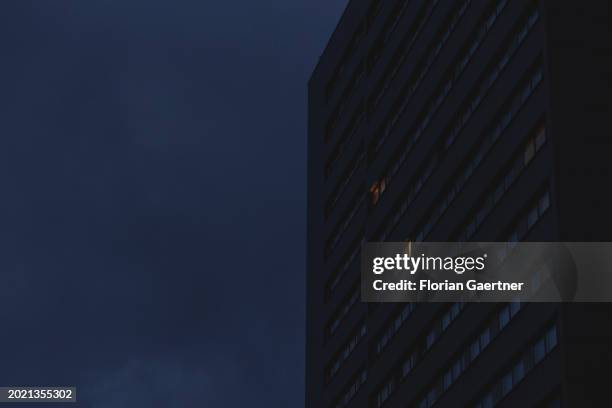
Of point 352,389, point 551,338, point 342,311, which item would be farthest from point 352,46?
point 551,338

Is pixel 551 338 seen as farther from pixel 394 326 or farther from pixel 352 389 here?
pixel 352 389

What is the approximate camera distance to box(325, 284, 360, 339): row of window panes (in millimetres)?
90625

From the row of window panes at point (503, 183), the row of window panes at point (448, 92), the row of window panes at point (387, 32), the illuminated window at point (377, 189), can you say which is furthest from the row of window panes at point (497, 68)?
the row of window panes at point (387, 32)

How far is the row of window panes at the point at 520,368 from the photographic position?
5634cm

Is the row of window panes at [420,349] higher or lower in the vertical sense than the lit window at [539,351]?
higher

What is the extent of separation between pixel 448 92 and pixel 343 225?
75.6ft

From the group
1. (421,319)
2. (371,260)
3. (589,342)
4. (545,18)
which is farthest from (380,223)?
(589,342)

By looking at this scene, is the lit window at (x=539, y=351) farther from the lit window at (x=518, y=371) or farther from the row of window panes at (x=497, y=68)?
the row of window panes at (x=497, y=68)

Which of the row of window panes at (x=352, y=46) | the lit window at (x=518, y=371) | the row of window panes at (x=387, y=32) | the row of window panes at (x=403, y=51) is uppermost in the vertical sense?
the row of window panes at (x=352, y=46)

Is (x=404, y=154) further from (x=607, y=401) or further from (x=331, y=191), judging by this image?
(x=607, y=401)

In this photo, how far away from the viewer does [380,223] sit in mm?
86000

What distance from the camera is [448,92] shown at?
76.4 m

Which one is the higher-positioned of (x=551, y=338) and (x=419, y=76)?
(x=419, y=76)

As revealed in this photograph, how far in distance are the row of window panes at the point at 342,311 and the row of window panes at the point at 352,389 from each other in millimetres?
5692
